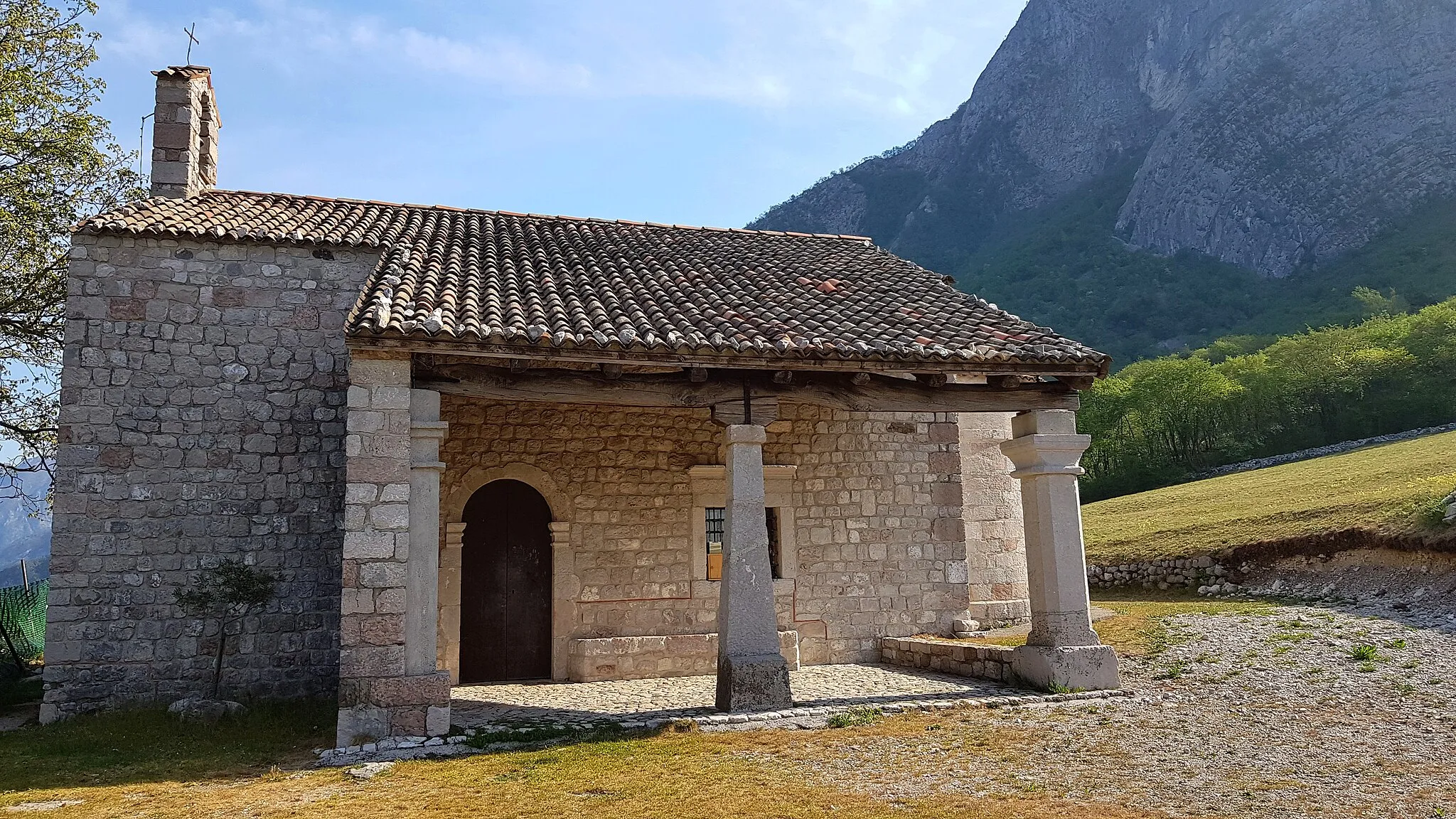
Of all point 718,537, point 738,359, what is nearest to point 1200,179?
point 718,537

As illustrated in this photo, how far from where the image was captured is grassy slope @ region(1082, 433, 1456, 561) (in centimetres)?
1391

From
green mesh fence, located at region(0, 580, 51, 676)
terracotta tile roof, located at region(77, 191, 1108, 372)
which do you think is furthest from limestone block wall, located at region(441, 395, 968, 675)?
green mesh fence, located at region(0, 580, 51, 676)

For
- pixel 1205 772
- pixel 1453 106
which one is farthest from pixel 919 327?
pixel 1453 106

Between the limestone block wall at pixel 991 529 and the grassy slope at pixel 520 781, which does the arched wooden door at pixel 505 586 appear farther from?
the limestone block wall at pixel 991 529

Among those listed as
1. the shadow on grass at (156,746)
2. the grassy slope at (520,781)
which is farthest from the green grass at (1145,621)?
the shadow on grass at (156,746)

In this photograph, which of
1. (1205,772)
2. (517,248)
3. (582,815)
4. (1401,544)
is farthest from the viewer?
(1401,544)

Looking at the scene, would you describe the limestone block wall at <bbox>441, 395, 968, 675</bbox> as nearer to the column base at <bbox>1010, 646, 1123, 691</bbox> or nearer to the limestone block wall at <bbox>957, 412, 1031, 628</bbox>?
the limestone block wall at <bbox>957, 412, 1031, 628</bbox>

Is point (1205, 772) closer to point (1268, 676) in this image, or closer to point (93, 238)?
point (1268, 676)

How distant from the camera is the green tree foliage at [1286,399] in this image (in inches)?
1291

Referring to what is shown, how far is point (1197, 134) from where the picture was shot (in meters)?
64.6

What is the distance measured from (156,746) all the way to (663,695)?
4350 mm

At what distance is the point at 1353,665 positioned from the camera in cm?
845

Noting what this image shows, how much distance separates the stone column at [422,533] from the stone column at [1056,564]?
17.8 feet

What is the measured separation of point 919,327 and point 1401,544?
8289 millimetres
